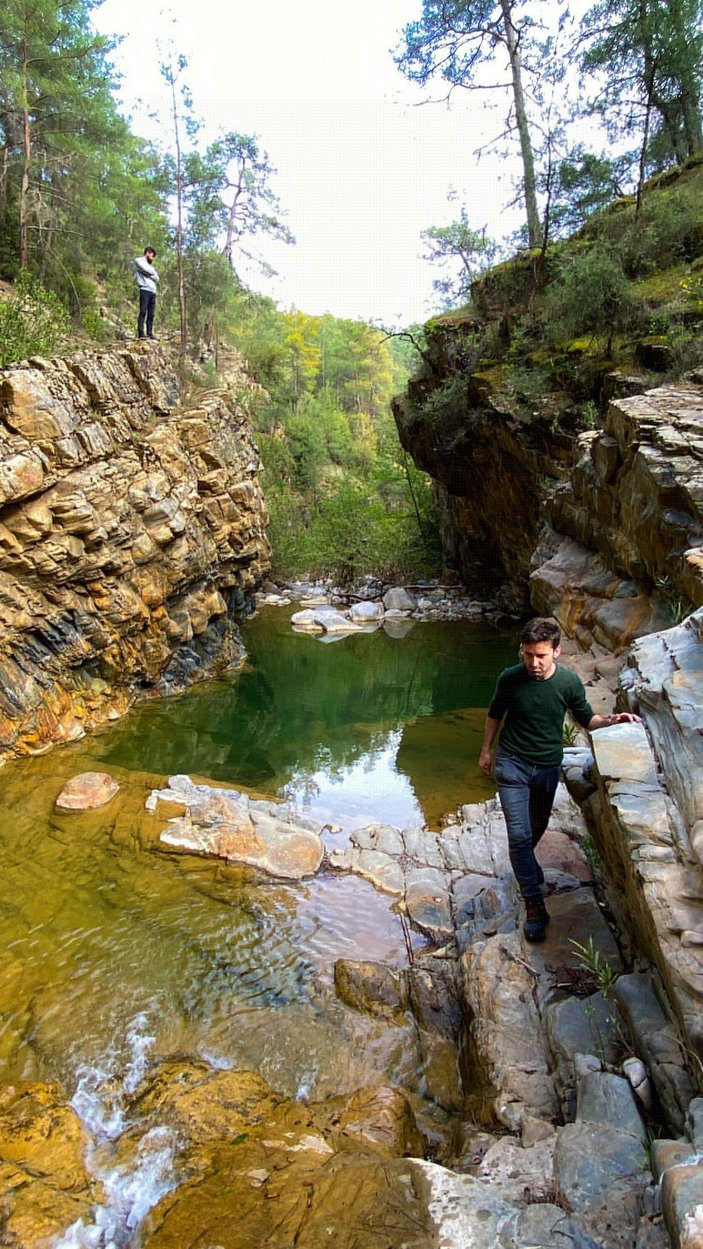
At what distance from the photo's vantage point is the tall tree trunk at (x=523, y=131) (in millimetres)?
15820

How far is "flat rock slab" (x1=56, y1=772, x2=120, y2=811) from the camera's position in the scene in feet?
24.2

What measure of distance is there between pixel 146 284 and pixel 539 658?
41.8ft

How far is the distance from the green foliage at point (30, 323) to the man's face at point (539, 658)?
1014 cm

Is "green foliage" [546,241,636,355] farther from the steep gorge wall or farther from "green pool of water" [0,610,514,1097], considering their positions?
"green pool of water" [0,610,514,1097]

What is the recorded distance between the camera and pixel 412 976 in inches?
188

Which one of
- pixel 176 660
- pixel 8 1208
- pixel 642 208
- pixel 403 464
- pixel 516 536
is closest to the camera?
pixel 8 1208

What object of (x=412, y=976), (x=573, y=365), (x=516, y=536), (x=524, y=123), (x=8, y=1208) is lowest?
(x=412, y=976)

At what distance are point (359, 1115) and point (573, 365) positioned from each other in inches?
505

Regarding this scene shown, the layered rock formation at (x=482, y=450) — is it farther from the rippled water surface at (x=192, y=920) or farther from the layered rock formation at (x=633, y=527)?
the rippled water surface at (x=192, y=920)

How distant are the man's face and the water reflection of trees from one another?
617 cm

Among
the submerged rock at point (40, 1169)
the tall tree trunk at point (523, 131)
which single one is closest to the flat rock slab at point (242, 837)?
the submerged rock at point (40, 1169)

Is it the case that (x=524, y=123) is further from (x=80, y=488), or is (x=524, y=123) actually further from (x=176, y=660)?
(x=176, y=660)

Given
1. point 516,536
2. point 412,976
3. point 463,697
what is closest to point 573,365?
point 516,536

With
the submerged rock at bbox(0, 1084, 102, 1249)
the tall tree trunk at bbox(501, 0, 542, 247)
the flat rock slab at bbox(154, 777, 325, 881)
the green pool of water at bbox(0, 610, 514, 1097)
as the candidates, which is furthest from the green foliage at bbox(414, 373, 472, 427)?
the submerged rock at bbox(0, 1084, 102, 1249)
